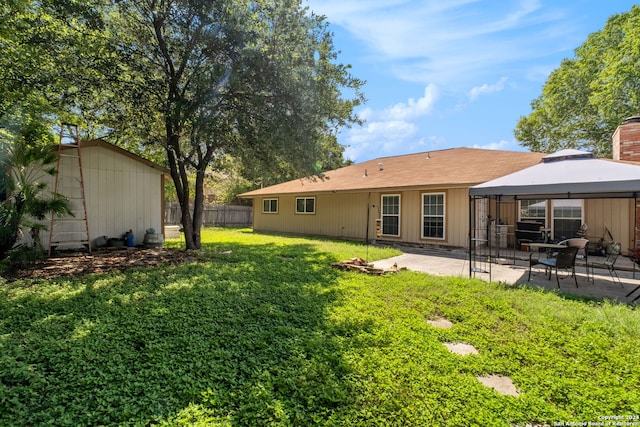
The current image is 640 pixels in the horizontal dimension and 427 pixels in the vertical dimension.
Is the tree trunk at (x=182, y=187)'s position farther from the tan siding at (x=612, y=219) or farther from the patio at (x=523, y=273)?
the tan siding at (x=612, y=219)

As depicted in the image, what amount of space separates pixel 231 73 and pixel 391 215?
810cm

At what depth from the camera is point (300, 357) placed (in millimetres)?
2875

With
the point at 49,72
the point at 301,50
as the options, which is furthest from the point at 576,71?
the point at 49,72

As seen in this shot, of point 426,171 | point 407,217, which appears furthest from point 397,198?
point 426,171

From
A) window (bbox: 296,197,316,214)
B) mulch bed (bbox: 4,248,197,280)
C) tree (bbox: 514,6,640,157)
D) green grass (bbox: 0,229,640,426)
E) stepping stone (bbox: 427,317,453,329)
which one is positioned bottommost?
stepping stone (bbox: 427,317,453,329)

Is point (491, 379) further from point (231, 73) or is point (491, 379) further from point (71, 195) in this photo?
point (71, 195)

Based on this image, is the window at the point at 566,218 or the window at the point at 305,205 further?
the window at the point at 305,205

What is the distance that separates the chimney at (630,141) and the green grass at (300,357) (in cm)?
599

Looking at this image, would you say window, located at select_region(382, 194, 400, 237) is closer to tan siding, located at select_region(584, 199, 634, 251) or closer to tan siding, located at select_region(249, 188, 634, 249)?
tan siding, located at select_region(249, 188, 634, 249)

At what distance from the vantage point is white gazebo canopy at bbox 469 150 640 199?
15.8ft

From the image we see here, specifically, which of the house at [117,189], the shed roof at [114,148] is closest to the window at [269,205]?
the house at [117,189]

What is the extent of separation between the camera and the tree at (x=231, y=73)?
6562mm

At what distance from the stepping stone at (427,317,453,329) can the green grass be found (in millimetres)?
103

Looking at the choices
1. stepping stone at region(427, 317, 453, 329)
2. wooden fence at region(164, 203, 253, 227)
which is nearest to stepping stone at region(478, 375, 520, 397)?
stepping stone at region(427, 317, 453, 329)
